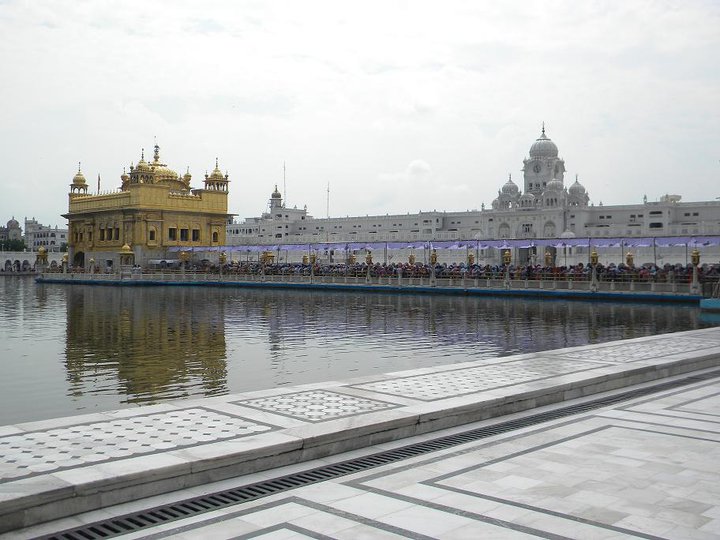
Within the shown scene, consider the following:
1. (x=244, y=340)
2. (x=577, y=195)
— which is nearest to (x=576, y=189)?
(x=577, y=195)

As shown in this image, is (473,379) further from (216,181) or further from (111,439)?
(216,181)

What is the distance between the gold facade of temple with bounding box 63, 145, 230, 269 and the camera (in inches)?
2440

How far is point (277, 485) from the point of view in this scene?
5.90 metres

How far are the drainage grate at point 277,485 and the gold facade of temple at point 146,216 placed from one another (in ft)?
187

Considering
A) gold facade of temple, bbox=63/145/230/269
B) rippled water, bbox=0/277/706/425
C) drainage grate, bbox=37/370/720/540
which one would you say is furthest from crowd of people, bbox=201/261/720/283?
drainage grate, bbox=37/370/720/540

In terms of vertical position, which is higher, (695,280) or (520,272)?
(520,272)

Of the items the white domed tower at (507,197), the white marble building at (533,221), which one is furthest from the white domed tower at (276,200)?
the white domed tower at (507,197)

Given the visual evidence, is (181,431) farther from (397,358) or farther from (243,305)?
(243,305)

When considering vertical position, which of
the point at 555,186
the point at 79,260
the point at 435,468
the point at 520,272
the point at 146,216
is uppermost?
the point at 555,186

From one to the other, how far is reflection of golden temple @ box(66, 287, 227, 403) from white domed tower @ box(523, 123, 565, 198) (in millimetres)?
75577

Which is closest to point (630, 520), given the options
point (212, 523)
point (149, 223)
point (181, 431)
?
point (212, 523)

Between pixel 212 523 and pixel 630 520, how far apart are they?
9.11 feet

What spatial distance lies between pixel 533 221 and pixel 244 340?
74856mm

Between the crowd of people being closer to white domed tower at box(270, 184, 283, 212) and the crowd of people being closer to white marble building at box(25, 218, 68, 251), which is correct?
white domed tower at box(270, 184, 283, 212)
